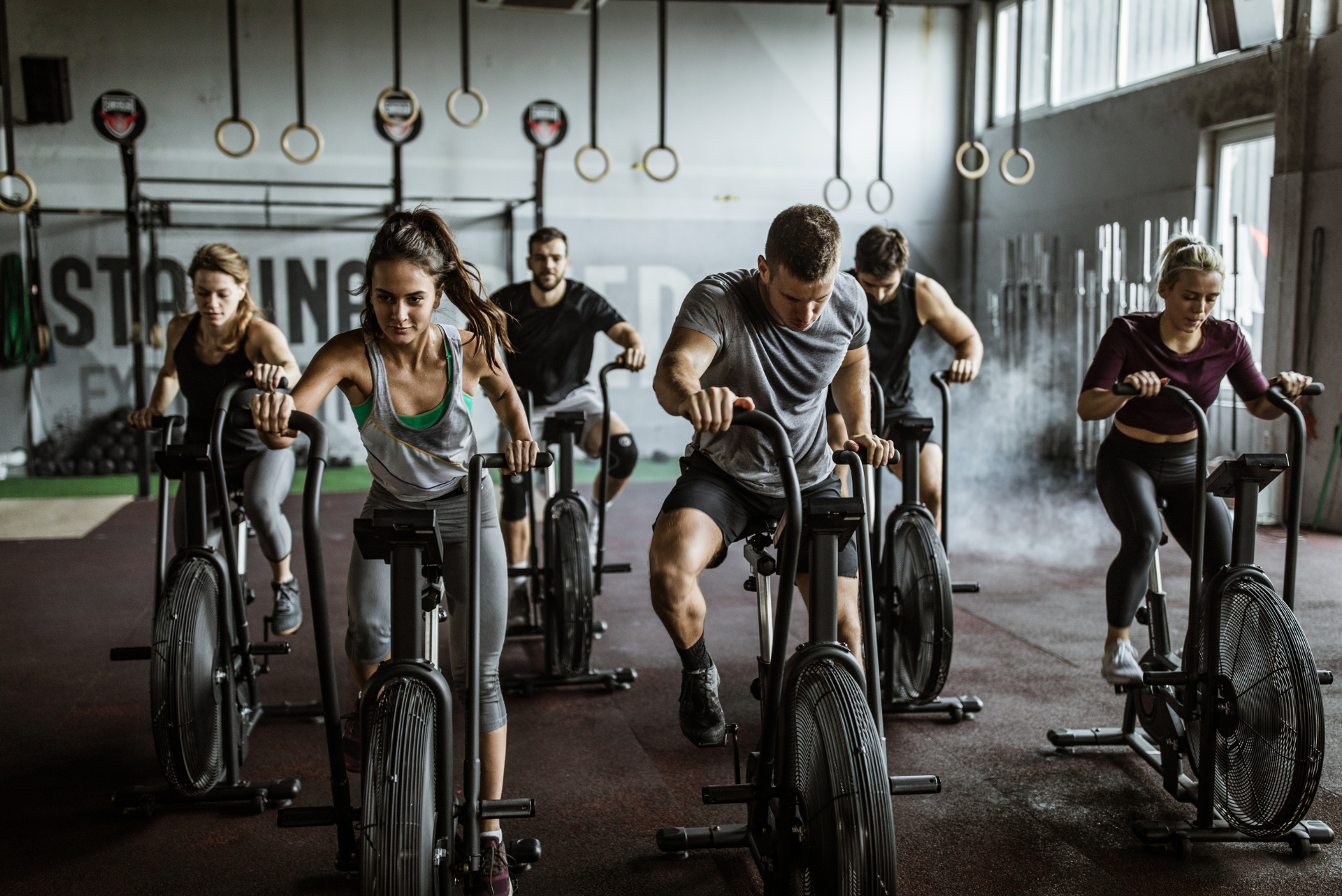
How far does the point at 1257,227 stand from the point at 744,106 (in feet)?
13.9

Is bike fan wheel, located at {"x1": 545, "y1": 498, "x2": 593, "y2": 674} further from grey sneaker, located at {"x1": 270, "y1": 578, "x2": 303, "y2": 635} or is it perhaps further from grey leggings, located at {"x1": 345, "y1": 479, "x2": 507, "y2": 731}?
grey leggings, located at {"x1": 345, "y1": 479, "x2": 507, "y2": 731}

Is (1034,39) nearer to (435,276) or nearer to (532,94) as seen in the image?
(532,94)

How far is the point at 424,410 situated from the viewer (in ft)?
7.68

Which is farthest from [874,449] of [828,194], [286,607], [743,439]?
[828,194]

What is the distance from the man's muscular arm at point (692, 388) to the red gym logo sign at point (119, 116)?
539 cm

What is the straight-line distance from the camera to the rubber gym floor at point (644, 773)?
8.07 feet

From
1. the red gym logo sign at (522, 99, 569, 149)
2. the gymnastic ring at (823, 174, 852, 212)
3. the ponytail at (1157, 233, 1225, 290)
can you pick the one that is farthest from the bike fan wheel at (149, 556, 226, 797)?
the red gym logo sign at (522, 99, 569, 149)

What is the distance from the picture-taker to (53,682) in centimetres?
382

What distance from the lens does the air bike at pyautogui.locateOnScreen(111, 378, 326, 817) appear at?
2.61m

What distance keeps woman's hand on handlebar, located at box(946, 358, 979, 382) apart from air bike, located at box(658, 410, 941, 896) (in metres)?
1.35

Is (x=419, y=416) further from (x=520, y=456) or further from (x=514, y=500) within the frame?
(x=514, y=500)

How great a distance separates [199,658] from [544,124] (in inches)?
195

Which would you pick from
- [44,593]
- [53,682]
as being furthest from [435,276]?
[44,593]

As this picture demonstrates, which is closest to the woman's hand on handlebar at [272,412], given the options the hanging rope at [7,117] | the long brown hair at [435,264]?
the long brown hair at [435,264]
